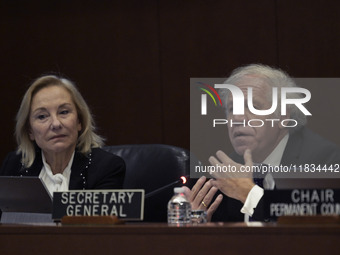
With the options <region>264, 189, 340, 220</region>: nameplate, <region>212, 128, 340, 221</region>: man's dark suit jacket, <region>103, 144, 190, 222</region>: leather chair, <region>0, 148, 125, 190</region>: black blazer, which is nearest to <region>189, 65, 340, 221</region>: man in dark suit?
<region>212, 128, 340, 221</region>: man's dark suit jacket

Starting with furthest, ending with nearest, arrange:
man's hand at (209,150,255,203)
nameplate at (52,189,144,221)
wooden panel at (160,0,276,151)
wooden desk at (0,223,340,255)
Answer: wooden panel at (160,0,276,151) → man's hand at (209,150,255,203) → nameplate at (52,189,144,221) → wooden desk at (0,223,340,255)

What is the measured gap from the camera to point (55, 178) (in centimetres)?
273

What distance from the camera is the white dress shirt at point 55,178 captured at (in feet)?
8.87

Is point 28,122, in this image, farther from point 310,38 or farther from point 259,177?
point 310,38

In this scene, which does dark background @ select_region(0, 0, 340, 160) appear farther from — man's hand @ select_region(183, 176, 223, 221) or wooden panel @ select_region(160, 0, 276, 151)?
man's hand @ select_region(183, 176, 223, 221)

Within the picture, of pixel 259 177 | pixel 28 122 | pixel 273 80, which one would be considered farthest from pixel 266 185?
pixel 28 122

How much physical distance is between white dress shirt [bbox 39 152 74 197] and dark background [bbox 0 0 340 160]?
1840 mm

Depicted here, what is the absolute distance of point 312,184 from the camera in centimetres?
161

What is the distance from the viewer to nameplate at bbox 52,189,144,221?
5.43ft

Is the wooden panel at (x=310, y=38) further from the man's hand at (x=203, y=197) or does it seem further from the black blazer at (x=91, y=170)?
the man's hand at (x=203, y=197)

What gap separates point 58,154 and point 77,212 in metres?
1.14

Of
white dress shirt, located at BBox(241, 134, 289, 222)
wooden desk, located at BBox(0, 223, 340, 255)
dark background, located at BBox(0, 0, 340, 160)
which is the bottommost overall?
wooden desk, located at BBox(0, 223, 340, 255)

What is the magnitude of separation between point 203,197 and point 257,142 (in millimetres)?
458

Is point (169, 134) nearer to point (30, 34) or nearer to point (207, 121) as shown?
point (207, 121)
